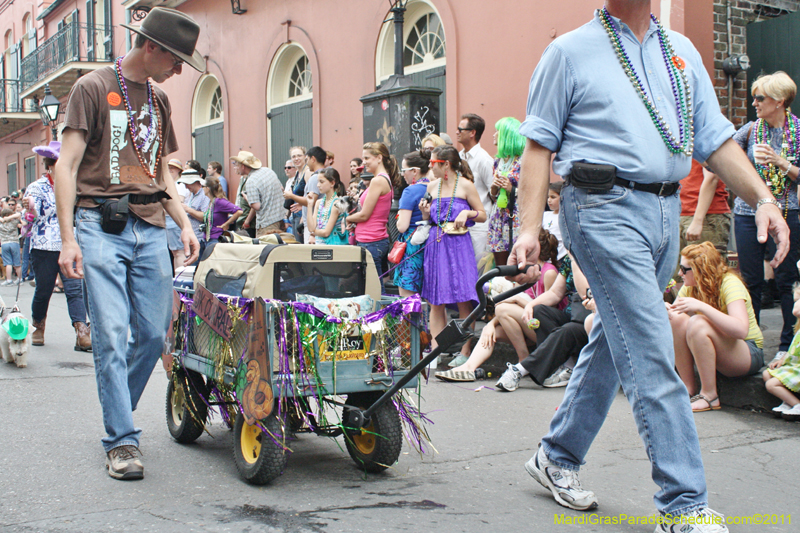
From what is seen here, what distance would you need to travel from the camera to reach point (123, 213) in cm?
396

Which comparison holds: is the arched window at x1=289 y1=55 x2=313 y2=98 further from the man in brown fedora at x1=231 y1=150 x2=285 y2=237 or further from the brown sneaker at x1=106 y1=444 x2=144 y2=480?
the brown sneaker at x1=106 y1=444 x2=144 y2=480

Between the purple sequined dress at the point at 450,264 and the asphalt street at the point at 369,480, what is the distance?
6.02 ft

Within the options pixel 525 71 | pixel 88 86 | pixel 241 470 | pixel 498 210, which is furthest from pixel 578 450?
pixel 525 71

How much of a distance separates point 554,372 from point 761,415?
1.59 metres

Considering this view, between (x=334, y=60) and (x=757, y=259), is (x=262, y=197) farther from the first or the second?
(x=757, y=259)

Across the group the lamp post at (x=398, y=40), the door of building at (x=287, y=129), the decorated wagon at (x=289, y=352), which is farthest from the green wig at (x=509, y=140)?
the door of building at (x=287, y=129)

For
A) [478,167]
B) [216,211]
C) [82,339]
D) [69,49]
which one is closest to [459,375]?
[478,167]

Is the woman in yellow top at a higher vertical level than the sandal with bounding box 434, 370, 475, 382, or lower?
higher

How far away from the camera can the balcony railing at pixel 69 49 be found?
79.0 feet

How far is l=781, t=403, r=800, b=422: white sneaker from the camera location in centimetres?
495

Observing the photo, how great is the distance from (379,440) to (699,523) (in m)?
1.59

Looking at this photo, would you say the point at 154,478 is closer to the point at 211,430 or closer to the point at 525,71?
the point at 211,430

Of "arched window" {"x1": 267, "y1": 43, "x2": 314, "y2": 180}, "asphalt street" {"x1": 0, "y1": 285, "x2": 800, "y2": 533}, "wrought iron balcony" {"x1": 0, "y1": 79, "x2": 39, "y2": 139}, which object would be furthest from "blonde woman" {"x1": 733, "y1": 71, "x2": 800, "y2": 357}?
"wrought iron balcony" {"x1": 0, "y1": 79, "x2": 39, "y2": 139}

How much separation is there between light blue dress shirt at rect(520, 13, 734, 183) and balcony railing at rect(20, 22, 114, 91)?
75.0 feet
